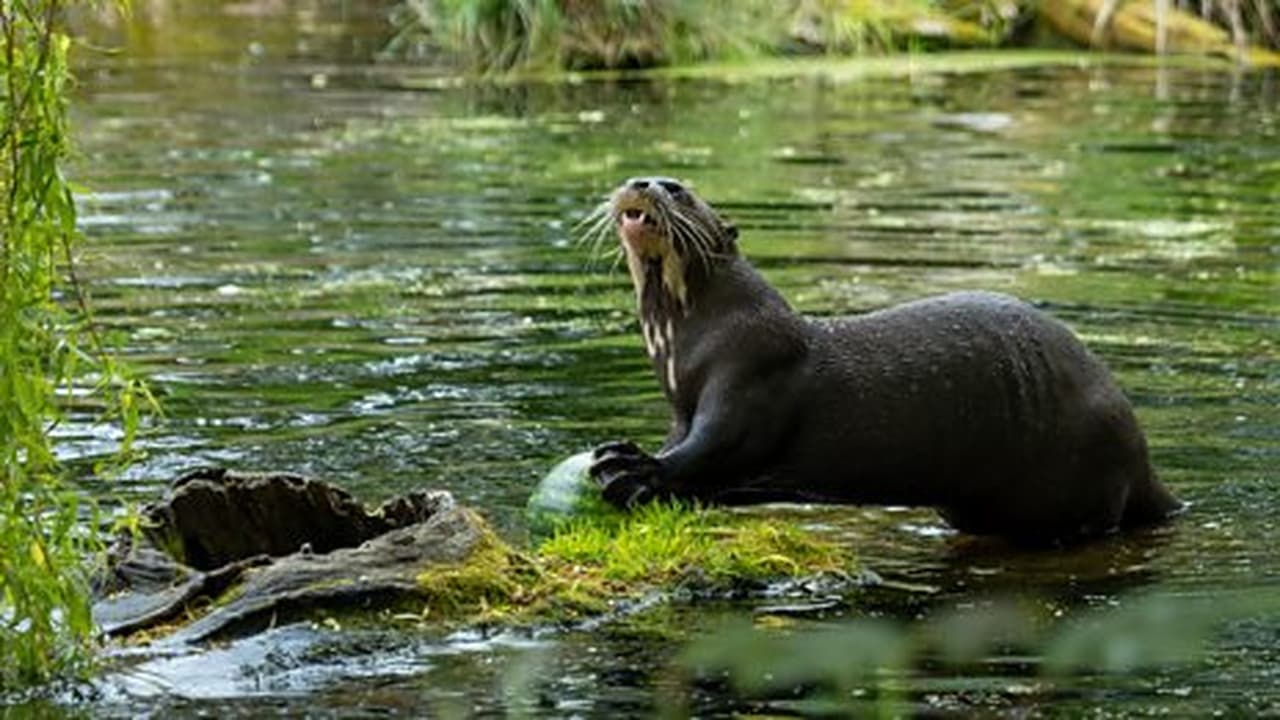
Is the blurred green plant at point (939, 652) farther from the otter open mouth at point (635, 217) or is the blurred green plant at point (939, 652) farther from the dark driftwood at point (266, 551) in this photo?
the otter open mouth at point (635, 217)

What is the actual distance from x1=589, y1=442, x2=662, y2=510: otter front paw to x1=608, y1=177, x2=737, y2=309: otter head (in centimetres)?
63

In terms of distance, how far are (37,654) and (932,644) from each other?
2090mm

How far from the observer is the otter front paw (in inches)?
295

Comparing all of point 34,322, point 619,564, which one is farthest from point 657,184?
point 34,322

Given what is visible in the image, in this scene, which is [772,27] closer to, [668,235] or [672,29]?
[672,29]

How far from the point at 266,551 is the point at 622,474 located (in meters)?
1.00

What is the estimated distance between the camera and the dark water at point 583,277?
6.37 meters

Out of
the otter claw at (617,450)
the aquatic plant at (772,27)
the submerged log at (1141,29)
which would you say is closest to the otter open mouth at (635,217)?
the otter claw at (617,450)

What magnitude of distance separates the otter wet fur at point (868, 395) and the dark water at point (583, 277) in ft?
0.67

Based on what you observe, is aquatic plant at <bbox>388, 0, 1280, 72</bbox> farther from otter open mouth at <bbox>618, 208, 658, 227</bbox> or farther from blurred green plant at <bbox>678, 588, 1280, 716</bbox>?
blurred green plant at <bbox>678, 588, 1280, 716</bbox>

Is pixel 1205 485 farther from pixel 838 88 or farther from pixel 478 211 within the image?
pixel 838 88

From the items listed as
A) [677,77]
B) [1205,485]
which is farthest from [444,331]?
[677,77]

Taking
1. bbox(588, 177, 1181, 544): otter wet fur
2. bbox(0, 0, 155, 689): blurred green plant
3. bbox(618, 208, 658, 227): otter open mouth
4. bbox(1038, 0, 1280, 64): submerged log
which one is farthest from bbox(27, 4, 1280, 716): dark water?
bbox(1038, 0, 1280, 64): submerged log

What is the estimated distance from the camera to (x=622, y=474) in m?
7.50
